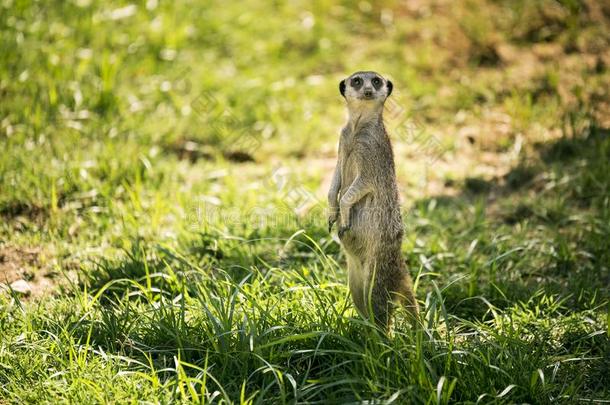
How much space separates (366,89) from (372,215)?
2.17 ft

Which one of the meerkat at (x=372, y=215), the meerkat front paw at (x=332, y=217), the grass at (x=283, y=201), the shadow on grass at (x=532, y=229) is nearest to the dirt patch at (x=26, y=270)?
the grass at (x=283, y=201)

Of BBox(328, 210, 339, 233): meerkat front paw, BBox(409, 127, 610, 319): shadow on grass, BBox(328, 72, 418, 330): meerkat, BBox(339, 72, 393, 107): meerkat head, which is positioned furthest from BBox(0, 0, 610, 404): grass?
BBox(339, 72, 393, 107): meerkat head

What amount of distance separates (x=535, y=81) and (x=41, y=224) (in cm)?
497

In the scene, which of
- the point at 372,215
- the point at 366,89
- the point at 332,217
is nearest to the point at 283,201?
the point at 332,217

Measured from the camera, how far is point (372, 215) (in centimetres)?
370

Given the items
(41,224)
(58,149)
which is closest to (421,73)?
(58,149)

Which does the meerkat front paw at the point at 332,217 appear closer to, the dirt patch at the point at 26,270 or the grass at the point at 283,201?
the grass at the point at 283,201

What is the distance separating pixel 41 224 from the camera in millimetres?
4973

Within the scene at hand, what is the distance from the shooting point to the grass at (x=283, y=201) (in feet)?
11.1

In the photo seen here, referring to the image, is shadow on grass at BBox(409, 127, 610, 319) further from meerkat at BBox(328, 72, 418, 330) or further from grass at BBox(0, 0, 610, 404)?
meerkat at BBox(328, 72, 418, 330)

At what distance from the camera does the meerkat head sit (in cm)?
368

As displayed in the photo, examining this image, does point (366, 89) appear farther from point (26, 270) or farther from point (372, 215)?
point (26, 270)

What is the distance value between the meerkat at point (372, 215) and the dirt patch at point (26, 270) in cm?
194

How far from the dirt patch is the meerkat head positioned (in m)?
2.19
